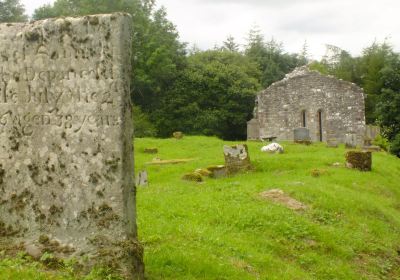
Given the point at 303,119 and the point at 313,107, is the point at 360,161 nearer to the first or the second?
the point at 313,107

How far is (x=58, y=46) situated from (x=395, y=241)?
932 centimetres

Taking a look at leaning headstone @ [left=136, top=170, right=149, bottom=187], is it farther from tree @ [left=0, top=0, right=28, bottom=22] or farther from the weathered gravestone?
tree @ [left=0, top=0, right=28, bottom=22]

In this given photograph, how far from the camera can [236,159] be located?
63.9 ft

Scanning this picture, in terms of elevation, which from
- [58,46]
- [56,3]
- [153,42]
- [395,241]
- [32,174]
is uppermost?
[56,3]

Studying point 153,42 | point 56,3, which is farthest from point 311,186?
point 56,3

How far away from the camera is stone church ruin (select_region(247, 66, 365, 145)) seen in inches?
1394

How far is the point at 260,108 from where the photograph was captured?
37.2m

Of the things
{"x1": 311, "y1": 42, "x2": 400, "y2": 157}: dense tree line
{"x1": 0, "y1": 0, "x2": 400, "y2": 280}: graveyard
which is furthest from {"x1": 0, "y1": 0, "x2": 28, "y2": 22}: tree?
{"x1": 311, "y1": 42, "x2": 400, "y2": 157}: dense tree line

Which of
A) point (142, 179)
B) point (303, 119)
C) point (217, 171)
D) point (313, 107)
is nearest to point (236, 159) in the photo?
point (217, 171)

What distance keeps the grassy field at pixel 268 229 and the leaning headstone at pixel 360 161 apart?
0.83 meters

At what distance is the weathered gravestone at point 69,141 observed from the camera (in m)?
6.91

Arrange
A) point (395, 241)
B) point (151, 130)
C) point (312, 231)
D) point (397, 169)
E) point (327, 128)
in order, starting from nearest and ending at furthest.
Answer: point (312, 231)
point (395, 241)
point (397, 169)
point (327, 128)
point (151, 130)

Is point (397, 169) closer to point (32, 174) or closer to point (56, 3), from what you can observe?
point (32, 174)

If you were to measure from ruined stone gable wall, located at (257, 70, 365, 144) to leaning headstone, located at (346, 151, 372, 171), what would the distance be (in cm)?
1458
